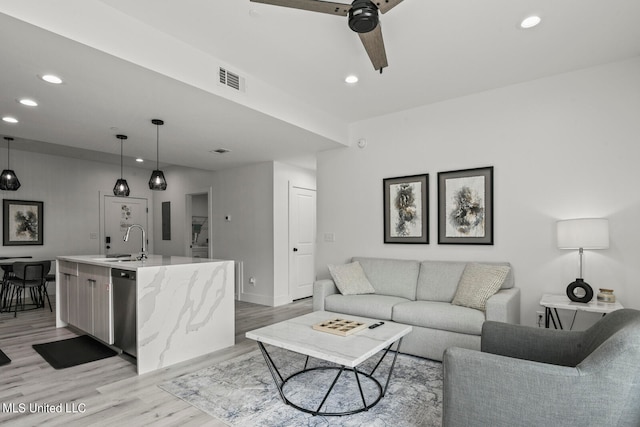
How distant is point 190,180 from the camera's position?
7.21 metres

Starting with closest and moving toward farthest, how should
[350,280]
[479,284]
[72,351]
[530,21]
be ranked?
[530,21], [479,284], [72,351], [350,280]

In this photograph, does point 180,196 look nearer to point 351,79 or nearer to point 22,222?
point 22,222

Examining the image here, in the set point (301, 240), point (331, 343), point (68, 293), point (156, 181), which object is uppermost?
point (156, 181)

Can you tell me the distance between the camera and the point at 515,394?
1560mm

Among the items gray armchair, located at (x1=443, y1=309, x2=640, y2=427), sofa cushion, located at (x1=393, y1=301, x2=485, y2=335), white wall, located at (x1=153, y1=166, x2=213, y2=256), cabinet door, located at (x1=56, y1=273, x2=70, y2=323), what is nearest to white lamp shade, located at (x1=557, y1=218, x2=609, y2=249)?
sofa cushion, located at (x1=393, y1=301, x2=485, y2=335)

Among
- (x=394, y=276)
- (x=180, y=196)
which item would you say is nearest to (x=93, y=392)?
(x=394, y=276)

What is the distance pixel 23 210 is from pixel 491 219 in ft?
24.8

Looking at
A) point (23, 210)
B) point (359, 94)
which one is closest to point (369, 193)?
point (359, 94)

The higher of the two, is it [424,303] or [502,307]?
[502,307]

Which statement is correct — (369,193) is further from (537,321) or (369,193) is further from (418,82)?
(537,321)

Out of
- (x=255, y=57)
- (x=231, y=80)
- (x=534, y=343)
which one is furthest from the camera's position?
(x=231, y=80)

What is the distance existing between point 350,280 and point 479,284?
1372mm

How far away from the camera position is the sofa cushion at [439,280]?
3668 mm

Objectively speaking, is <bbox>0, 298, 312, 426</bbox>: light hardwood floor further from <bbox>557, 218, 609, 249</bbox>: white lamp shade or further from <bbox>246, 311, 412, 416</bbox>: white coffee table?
<bbox>557, 218, 609, 249</bbox>: white lamp shade
